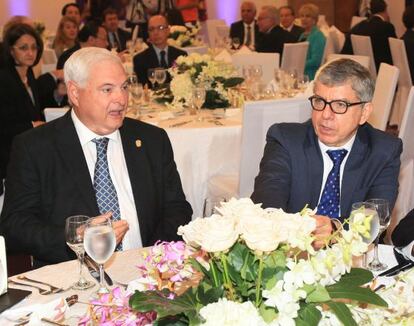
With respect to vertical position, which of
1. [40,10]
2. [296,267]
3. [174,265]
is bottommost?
[40,10]

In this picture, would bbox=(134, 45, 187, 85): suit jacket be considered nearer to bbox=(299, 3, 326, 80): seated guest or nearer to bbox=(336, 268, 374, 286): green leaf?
bbox=(299, 3, 326, 80): seated guest

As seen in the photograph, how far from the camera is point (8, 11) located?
14.4m

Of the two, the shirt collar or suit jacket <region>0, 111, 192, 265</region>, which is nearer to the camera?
suit jacket <region>0, 111, 192, 265</region>

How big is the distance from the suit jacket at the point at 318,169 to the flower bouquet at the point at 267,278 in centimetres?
144

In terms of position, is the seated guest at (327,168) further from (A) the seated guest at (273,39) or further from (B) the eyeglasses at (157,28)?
(A) the seated guest at (273,39)

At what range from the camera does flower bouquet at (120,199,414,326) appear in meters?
1.40

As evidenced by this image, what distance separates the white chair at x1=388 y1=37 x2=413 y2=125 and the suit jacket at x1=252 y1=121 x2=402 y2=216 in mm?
4873

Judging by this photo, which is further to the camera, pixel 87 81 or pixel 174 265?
pixel 87 81

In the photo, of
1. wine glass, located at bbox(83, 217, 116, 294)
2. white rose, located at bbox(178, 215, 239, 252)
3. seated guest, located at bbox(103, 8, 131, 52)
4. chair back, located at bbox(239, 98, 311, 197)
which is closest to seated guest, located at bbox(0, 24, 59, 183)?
chair back, located at bbox(239, 98, 311, 197)

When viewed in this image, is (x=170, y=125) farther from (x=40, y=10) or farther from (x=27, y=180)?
(x=40, y=10)

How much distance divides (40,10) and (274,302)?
46.8 feet

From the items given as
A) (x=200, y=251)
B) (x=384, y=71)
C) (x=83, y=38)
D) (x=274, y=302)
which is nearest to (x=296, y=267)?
(x=274, y=302)

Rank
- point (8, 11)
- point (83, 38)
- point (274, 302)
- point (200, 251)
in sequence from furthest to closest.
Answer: point (8, 11) → point (83, 38) → point (200, 251) → point (274, 302)

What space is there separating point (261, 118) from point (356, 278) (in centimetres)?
271
